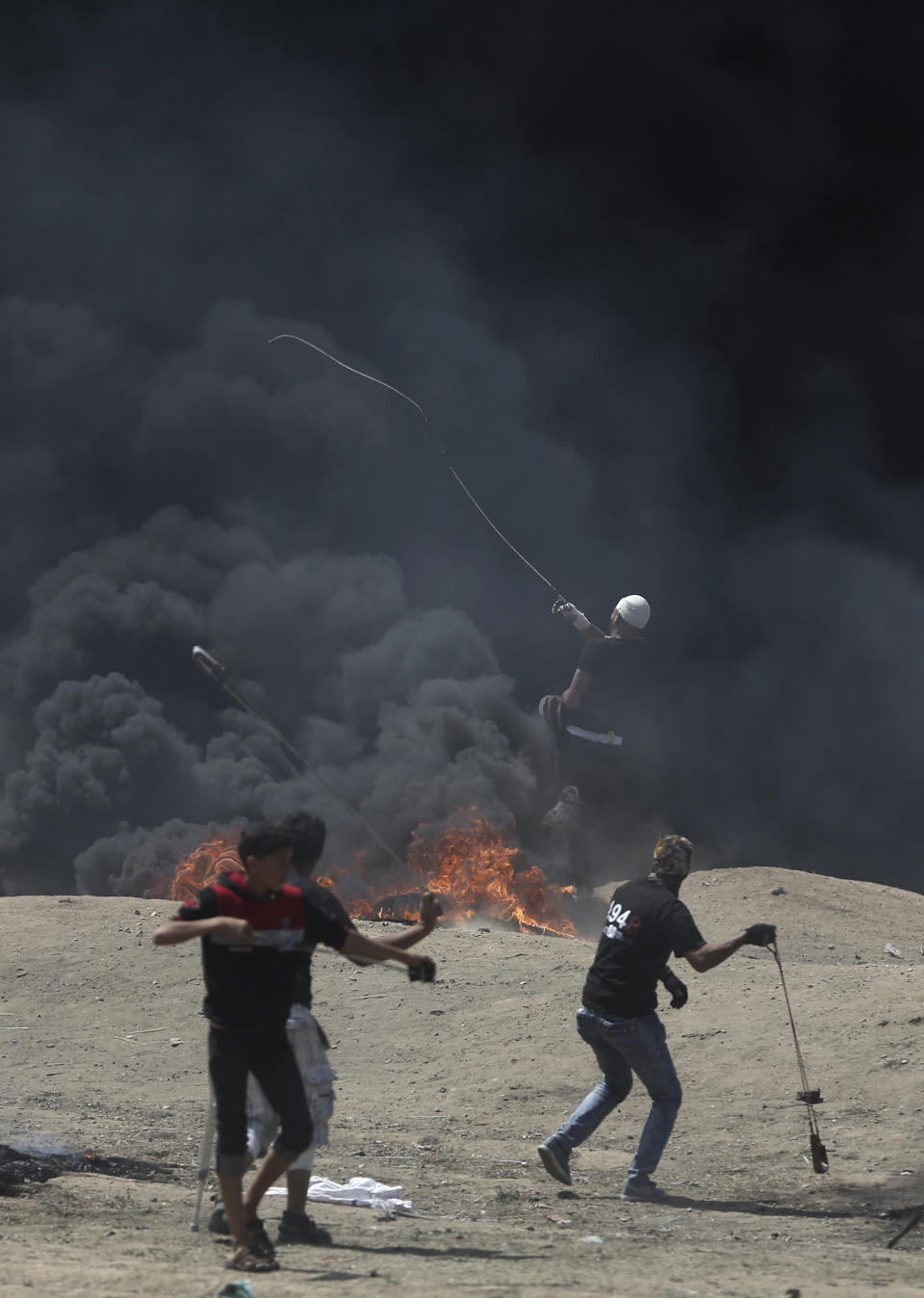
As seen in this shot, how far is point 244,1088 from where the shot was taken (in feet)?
14.6

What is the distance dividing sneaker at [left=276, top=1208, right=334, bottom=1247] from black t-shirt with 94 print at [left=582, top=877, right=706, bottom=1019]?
1821 mm

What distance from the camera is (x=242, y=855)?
14.4 ft

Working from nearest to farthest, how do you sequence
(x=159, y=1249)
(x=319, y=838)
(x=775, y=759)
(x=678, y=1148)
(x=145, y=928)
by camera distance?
1. (x=159, y=1249)
2. (x=319, y=838)
3. (x=678, y=1148)
4. (x=145, y=928)
5. (x=775, y=759)

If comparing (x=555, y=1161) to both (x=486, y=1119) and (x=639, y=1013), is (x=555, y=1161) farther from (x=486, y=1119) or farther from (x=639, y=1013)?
(x=486, y=1119)

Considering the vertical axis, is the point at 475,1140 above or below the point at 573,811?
below

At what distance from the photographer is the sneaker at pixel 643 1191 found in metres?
6.18

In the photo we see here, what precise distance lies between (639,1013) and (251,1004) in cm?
240

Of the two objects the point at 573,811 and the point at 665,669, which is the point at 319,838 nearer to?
the point at 573,811

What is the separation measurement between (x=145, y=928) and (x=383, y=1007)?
287 cm

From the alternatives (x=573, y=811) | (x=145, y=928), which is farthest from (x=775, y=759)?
(x=145, y=928)

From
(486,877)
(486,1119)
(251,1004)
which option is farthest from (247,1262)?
(486,877)

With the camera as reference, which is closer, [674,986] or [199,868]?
[674,986]

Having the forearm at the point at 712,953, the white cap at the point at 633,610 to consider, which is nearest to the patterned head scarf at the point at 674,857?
the forearm at the point at 712,953

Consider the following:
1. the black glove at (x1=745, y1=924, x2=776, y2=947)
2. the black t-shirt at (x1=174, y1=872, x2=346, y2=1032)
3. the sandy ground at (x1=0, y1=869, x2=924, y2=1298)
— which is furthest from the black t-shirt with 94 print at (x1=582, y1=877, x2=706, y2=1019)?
the black t-shirt at (x1=174, y1=872, x2=346, y2=1032)
